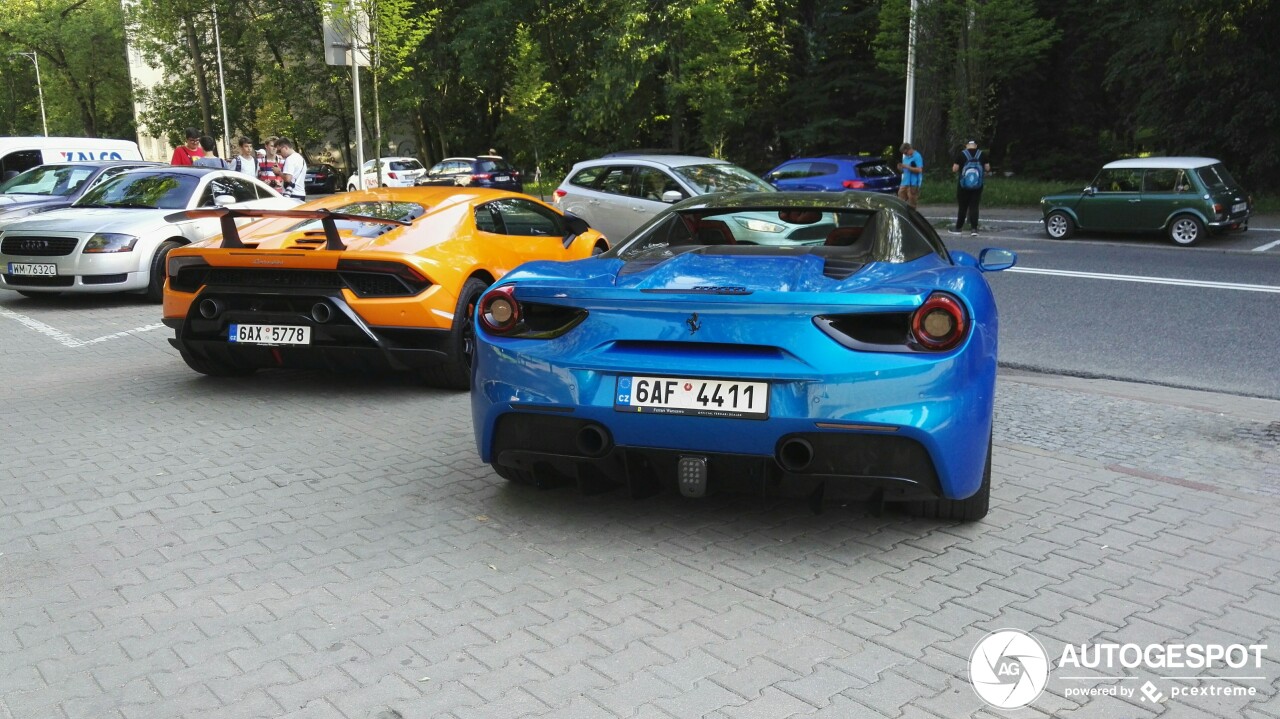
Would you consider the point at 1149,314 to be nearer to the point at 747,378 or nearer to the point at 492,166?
the point at 747,378

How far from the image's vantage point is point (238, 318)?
667 cm

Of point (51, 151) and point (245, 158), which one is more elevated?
point (51, 151)

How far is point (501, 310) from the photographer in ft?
14.2

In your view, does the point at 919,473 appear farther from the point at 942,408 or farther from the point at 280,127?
the point at 280,127

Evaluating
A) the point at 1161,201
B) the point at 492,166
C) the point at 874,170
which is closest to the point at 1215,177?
the point at 1161,201

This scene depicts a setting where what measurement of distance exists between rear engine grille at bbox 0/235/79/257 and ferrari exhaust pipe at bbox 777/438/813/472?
393 inches

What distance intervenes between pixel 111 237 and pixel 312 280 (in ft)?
20.3

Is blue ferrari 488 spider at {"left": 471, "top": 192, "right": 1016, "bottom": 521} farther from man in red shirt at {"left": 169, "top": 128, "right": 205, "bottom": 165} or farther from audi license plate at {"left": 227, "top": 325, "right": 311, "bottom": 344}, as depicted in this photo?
man in red shirt at {"left": 169, "top": 128, "right": 205, "bottom": 165}

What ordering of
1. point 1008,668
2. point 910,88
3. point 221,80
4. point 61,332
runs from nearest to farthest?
point 1008,668
point 61,332
point 910,88
point 221,80

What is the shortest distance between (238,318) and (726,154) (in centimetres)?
3563

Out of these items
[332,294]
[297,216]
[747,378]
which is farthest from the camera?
[297,216]

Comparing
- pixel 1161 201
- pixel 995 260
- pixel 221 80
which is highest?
pixel 221 80

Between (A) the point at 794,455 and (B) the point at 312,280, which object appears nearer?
(A) the point at 794,455

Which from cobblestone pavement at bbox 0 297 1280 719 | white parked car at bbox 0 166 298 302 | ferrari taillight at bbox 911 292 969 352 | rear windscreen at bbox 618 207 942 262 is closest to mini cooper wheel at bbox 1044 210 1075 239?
white parked car at bbox 0 166 298 302
